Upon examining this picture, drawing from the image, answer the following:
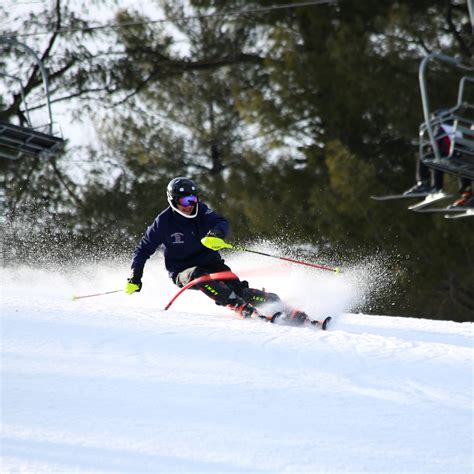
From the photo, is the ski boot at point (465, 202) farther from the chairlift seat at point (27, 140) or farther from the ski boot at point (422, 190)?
the chairlift seat at point (27, 140)

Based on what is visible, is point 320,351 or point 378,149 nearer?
point 320,351

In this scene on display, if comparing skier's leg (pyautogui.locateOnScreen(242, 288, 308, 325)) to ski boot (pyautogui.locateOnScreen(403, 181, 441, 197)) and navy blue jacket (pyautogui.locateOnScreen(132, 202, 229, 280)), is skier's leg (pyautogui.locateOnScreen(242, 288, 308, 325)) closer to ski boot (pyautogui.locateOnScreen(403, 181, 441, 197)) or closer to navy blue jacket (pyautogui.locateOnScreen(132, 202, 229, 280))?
navy blue jacket (pyautogui.locateOnScreen(132, 202, 229, 280))

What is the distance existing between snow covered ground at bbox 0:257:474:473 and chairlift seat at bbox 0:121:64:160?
56.3 inches

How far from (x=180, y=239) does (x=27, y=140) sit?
4.90 feet

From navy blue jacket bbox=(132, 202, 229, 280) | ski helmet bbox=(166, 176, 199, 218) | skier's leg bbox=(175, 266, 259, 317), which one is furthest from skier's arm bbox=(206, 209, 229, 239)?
skier's leg bbox=(175, 266, 259, 317)

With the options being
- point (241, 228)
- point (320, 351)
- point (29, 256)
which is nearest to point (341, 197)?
point (241, 228)

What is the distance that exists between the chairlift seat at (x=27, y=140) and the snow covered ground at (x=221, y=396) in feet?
4.69

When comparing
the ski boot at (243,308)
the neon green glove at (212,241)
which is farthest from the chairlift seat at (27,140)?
the ski boot at (243,308)

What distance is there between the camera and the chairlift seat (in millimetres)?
6834

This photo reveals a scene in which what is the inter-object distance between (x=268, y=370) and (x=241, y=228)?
33.7 ft

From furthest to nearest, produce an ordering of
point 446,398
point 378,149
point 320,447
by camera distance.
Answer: point 378,149 < point 446,398 < point 320,447

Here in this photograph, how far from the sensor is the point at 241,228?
14.8 meters

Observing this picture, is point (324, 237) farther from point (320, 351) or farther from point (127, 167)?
point (320, 351)

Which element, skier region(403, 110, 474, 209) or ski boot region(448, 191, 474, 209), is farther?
ski boot region(448, 191, 474, 209)
